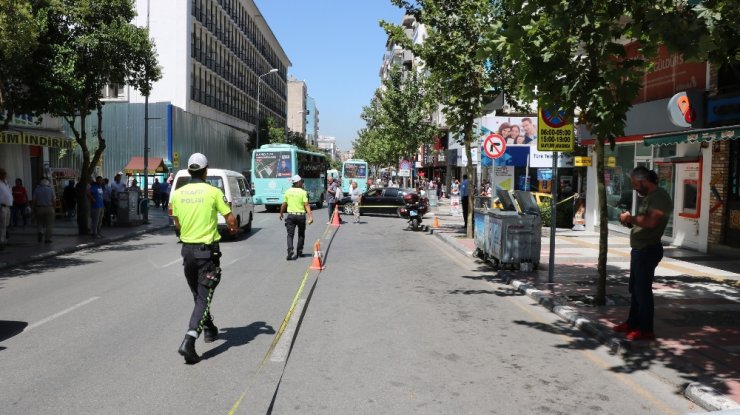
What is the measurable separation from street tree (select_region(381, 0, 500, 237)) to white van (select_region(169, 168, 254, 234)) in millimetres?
6527

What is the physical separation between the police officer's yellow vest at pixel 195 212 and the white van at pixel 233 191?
1102cm

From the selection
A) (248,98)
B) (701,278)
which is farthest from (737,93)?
(248,98)

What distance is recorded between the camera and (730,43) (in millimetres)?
7113

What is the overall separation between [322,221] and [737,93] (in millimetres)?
17760

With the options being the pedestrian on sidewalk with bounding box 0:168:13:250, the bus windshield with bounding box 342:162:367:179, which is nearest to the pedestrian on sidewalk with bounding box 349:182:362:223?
the pedestrian on sidewalk with bounding box 0:168:13:250

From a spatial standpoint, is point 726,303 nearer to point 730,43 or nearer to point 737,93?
point 730,43

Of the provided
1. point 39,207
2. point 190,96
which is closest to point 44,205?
point 39,207

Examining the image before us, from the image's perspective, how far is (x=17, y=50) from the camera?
1412 cm

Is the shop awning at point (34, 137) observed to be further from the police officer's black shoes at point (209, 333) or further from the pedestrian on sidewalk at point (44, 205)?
the police officer's black shoes at point (209, 333)

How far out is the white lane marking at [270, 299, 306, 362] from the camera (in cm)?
618

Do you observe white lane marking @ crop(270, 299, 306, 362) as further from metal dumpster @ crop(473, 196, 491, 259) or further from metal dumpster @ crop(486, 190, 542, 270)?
metal dumpster @ crop(473, 196, 491, 259)

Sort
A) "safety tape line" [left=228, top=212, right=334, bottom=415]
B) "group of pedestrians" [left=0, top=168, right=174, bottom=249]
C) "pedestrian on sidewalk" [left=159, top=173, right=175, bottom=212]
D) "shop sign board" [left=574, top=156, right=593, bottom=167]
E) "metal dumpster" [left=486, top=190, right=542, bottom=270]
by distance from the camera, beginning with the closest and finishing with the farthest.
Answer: "safety tape line" [left=228, top=212, right=334, bottom=415] < "metal dumpster" [left=486, top=190, right=542, bottom=270] < "group of pedestrians" [left=0, top=168, right=174, bottom=249] < "shop sign board" [left=574, top=156, right=593, bottom=167] < "pedestrian on sidewalk" [left=159, top=173, right=175, bottom=212]

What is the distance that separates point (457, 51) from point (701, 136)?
274 inches

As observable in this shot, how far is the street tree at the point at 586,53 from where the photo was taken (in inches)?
284
